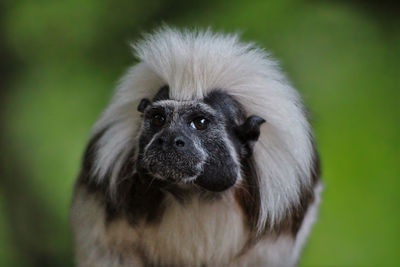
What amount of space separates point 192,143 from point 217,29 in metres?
2.54

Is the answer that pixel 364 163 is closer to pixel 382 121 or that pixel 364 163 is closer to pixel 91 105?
pixel 382 121

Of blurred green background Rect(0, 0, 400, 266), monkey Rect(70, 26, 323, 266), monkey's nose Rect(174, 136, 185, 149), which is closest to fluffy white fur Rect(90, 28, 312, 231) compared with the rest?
monkey Rect(70, 26, 323, 266)

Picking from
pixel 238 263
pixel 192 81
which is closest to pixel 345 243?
pixel 238 263

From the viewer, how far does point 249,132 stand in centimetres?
274

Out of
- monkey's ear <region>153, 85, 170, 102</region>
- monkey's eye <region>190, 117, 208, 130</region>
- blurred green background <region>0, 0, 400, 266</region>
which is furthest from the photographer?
blurred green background <region>0, 0, 400, 266</region>

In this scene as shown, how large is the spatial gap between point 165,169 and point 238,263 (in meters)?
0.81

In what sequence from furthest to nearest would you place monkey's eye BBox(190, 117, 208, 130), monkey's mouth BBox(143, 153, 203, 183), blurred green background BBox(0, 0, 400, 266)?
blurred green background BBox(0, 0, 400, 266)
monkey's eye BBox(190, 117, 208, 130)
monkey's mouth BBox(143, 153, 203, 183)

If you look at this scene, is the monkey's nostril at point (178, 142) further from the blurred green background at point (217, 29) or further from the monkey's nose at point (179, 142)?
the blurred green background at point (217, 29)

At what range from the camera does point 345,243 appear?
4.88 meters

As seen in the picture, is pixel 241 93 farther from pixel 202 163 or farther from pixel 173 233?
pixel 173 233

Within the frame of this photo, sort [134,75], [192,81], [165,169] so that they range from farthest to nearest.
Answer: [134,75] → [192,81] → [165,169]

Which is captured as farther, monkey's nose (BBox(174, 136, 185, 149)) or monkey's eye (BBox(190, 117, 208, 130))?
monkey's eye (BBox(190, 117, 208, 130))

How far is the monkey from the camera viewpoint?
8.83 feet

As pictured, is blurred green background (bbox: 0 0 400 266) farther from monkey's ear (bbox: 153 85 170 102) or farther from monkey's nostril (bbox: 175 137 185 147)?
monkey's nostril (bbox: 175 137 185 147)
